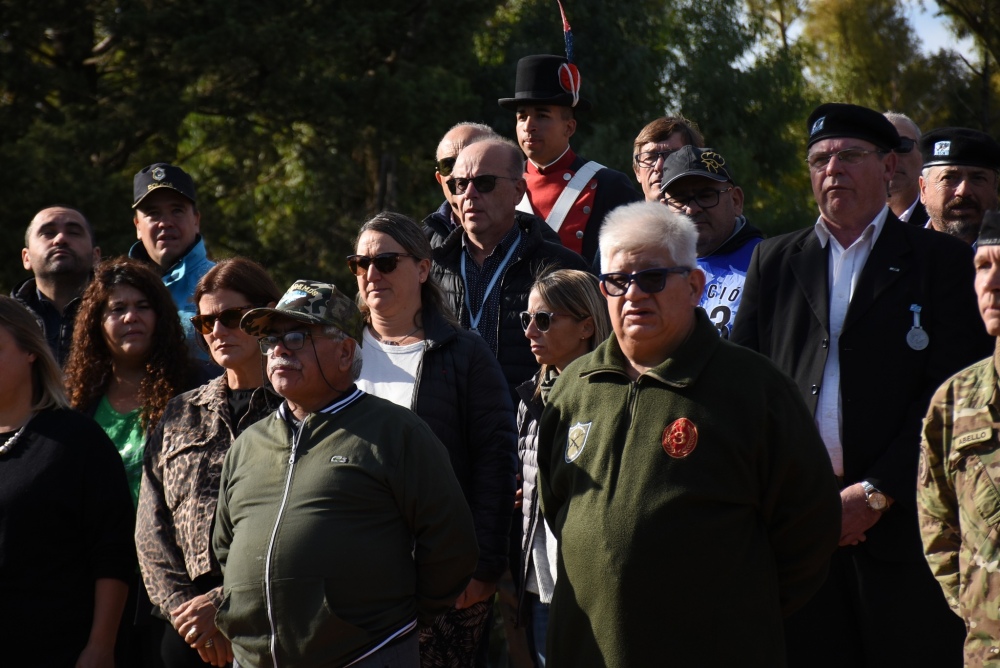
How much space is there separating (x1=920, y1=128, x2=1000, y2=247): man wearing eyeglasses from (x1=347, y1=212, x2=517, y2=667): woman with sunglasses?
2396mm

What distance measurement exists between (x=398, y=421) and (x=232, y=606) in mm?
852

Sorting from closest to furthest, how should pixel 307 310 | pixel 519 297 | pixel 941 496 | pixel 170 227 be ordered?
1. pixel 941 496
2. pixel 307 310
3. pixel 519 297
4. pixel 170 227

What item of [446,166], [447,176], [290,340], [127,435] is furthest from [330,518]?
[446,166]

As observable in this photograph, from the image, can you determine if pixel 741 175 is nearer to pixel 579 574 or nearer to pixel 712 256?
pixel 712 256

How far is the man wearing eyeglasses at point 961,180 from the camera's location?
6.09m

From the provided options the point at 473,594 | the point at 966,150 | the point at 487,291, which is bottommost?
the point at 473,594

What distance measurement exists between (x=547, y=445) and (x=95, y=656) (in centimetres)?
203

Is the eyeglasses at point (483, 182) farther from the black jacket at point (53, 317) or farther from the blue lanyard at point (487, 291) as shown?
the black jacket at point (53, 317)

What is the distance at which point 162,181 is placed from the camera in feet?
23.4

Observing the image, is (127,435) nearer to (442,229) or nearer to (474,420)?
(474,420)

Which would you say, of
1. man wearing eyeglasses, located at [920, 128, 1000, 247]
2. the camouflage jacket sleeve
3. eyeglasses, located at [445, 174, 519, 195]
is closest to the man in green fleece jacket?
the camouflage jacket sleeve

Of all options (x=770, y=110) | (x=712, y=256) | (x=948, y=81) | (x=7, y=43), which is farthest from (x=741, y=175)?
(x=712, y=256)

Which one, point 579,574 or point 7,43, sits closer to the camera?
point 579,574

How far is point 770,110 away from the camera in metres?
27.6
